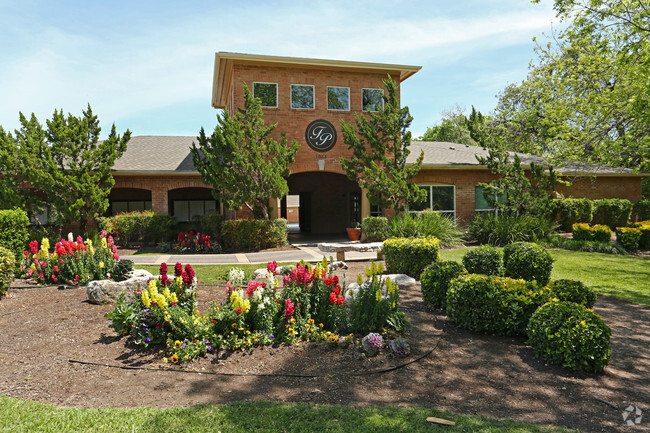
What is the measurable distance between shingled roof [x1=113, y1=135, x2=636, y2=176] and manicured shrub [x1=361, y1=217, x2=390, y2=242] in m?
3.82

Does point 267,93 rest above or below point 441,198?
above

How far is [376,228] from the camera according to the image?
16.2m

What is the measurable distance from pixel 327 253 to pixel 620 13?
36.4 ft

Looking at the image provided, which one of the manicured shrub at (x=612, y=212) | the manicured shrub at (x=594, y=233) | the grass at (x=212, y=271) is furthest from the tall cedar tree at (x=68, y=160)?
the manicured shrub at (x=612, y=212)

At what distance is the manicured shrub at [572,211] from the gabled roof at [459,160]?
1.38m

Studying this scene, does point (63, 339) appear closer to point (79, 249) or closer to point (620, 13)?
point (79, 249)

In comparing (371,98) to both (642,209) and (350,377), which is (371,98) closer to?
(642,209)

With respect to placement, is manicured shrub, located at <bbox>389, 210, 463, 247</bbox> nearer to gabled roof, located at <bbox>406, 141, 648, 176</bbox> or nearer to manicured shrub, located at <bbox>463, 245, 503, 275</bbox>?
gabled roof, located at <bbox>406, 141, 648, 176</bbox>

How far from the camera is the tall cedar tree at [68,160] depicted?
581 inches

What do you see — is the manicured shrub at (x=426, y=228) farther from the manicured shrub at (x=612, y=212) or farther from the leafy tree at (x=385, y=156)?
the manicured shrub at (x=612, y=212)

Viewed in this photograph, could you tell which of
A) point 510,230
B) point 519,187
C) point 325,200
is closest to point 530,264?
point 510,230

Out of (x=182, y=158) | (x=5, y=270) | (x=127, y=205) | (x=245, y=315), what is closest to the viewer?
(x=245, y=315)

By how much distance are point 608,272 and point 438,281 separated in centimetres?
655

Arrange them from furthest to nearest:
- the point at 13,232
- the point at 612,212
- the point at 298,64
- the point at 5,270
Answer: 1. the point at 612,212
2. the point at 298,64
3. the point at 13,232
4. the point at 5,270
